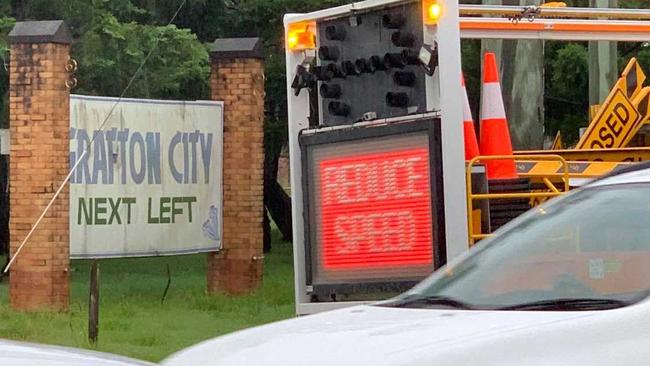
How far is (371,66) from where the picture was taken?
10.4 metres

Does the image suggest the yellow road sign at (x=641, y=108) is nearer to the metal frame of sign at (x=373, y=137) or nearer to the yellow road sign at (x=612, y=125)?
the yellow road sign at (x=612, y=125)

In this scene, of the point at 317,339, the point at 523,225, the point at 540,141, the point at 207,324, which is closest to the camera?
the point at 317,339

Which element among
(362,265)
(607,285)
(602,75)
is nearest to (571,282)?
(607,285)

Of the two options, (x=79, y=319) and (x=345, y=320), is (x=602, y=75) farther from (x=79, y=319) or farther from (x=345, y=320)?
(x=345, y=320)

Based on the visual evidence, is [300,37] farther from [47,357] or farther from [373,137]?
[47,357]

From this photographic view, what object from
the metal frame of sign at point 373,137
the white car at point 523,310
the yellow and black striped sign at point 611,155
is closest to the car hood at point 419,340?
the white car at point 523,310

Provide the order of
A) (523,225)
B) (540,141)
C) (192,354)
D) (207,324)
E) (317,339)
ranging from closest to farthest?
(317,339) → (192,354) → (523,225) → (207,324) → (540,141)

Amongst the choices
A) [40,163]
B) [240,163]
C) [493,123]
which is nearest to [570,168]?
[493,123]

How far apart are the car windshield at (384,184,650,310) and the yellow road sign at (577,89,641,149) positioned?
24.8 ft

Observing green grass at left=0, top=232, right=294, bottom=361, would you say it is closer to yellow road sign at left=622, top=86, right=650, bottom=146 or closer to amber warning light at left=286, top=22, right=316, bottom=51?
amber warning light at left=286, top=22, right=316, bottom=51

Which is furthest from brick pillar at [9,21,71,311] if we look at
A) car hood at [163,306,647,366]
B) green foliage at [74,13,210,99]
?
car hood at [163,306,647,366]

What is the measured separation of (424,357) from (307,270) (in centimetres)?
581

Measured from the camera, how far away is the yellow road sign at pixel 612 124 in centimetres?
1355

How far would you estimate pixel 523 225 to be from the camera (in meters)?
6.17
